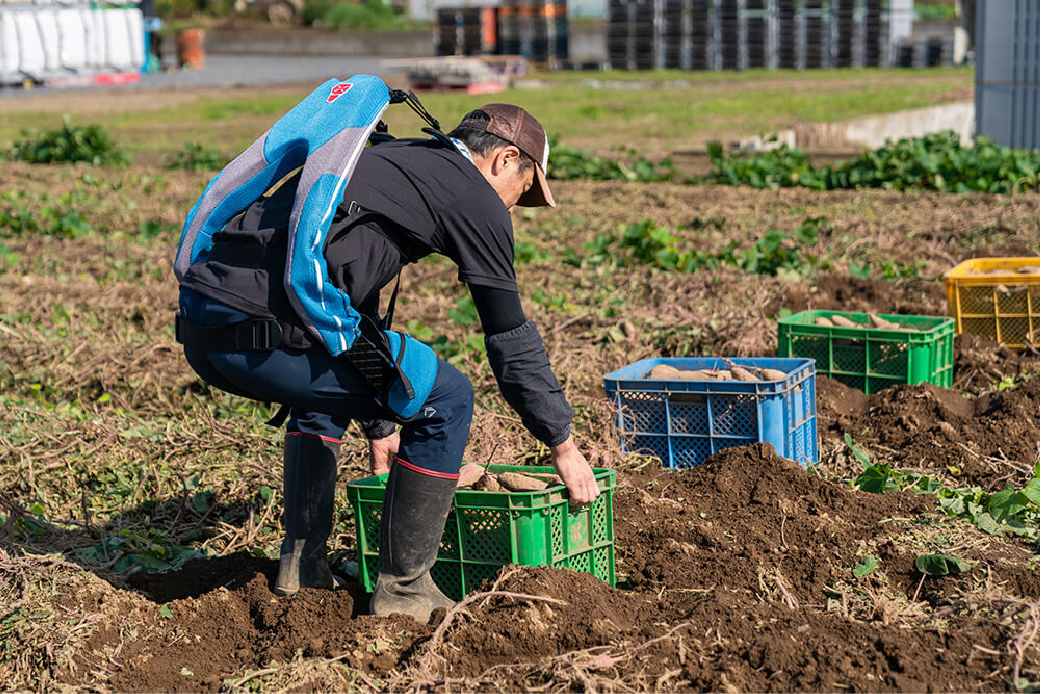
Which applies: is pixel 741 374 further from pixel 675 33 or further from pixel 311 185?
pixel 675 33

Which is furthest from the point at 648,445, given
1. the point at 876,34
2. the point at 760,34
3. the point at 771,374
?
the point at 876,34

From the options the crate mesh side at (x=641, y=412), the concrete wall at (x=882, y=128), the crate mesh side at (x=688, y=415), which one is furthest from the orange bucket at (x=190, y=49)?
the crate mesh side at (x=688, y=415)

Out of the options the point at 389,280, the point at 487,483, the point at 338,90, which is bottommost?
the point at 487,483

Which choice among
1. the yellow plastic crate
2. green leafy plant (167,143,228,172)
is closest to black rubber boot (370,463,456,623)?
the yellow plastic crate

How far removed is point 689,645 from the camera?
3119mm

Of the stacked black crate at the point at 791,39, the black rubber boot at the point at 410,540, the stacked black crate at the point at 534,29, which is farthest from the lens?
the stacked black crate at the point at 534,29

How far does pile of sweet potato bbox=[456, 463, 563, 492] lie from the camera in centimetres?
352

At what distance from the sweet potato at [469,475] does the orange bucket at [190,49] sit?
4505cm

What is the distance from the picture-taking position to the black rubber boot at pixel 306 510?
362cm

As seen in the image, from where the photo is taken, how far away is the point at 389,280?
3256mm

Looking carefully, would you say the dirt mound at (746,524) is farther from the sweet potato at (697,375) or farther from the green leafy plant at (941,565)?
the sweet potato at (697,375)

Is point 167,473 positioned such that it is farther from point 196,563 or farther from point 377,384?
point 377,384

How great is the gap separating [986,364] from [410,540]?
3562 millimetres

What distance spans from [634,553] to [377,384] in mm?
1165
